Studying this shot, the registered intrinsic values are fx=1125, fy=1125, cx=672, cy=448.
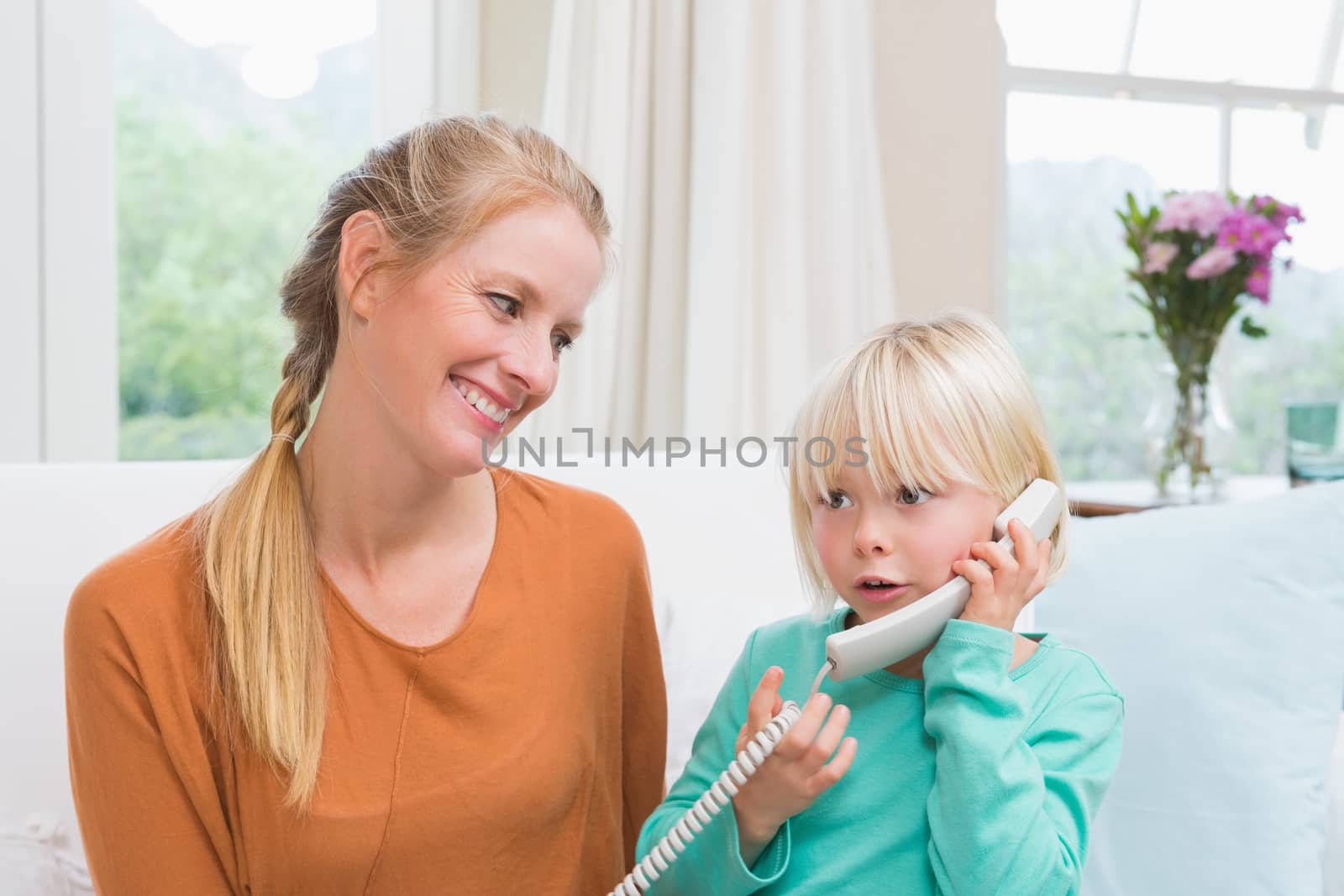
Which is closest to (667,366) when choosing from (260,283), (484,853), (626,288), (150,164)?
(626,288)

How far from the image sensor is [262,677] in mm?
1060

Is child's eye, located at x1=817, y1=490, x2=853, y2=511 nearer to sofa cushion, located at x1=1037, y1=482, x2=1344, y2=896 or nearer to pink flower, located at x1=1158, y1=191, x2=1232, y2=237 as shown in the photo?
sofa cushion, located at x1=1037, y1=482, x2=1344, y2=896

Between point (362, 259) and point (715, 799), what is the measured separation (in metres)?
0.63

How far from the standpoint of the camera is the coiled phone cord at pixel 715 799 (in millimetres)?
933

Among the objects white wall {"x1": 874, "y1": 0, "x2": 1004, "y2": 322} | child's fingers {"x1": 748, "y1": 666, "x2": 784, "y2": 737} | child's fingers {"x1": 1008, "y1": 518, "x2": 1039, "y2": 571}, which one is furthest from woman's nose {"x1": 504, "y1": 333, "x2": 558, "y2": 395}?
white wall {"x1": 874, "y1": 0, "x2": 1004, "y2": 322}

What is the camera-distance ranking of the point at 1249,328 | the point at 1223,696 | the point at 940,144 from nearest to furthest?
the point at 1223,696 < the point at 1249,328 < the point at 940,144

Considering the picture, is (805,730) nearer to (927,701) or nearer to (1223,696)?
(927,701)

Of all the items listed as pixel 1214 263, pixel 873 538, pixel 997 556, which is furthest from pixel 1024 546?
→ pixel 1214 263

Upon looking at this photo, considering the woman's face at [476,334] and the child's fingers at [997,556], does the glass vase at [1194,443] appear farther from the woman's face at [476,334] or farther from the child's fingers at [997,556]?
the woman's face at [476,334]

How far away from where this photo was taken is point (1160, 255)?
2836mm

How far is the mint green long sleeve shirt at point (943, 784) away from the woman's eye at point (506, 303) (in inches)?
17.4

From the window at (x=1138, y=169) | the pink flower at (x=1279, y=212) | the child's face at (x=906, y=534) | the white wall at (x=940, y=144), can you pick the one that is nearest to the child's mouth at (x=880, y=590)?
the child's face at (x=906, y=534)

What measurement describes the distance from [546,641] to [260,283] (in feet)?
6.17

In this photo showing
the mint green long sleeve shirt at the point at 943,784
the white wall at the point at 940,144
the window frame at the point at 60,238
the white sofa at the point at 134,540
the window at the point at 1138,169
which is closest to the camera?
the mint green long sleeve shirt at the point at 943,784
